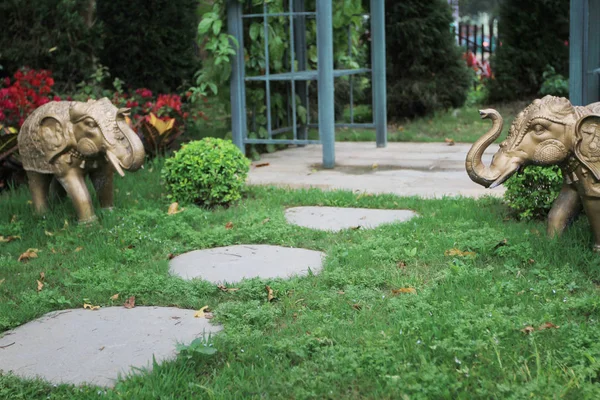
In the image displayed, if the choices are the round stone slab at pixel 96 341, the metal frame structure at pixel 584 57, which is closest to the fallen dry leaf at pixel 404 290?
the round stone slab at pixel 96 341

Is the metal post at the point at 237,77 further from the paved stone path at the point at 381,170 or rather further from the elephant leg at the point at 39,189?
the elephant leg at the point at 39,189

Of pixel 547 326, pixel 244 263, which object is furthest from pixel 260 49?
pixel 547 326

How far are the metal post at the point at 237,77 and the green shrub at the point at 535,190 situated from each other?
3.61 meters

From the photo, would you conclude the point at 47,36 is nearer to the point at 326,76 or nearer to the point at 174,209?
the point at 326,76

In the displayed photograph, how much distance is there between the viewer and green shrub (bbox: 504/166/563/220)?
186 inches

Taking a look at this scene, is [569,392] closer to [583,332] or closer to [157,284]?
[583,332]

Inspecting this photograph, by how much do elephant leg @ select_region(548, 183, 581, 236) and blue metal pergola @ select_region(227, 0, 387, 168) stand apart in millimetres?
3286

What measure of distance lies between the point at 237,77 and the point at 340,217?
2.97 meters

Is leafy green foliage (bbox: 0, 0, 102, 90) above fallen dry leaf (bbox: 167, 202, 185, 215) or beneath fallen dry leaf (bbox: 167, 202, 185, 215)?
above

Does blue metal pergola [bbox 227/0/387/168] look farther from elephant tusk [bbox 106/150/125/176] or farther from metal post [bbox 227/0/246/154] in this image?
elephant tusk [bbox 106/150/125/176]

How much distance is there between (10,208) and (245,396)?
3.73m

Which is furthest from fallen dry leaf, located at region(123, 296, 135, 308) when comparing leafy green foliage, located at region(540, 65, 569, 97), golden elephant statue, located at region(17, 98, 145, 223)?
leafy green foliage, located at region(540, 65, 569, 97)

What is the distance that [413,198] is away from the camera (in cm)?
564

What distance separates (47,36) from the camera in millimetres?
8219
